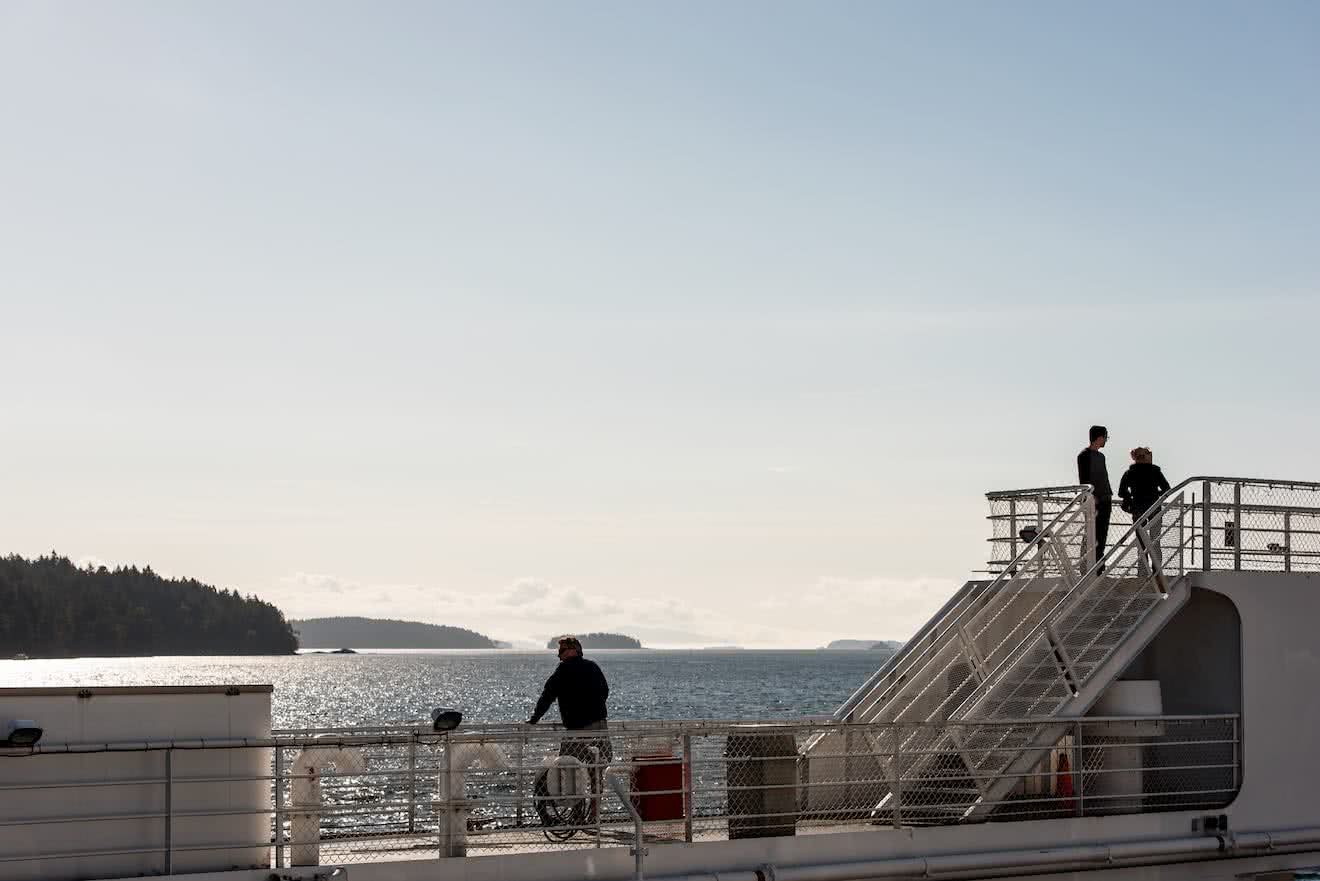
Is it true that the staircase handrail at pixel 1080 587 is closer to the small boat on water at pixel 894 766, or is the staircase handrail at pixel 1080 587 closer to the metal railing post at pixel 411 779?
the small boat on water at pixel 894 766

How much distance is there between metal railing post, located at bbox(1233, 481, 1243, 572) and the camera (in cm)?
1526

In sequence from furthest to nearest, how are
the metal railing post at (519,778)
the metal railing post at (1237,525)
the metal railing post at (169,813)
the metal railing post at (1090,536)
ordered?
the metal railing post at (1090,536) → the metal railing post at (1237,525) → the metal railing post at (519,778) → the metal railing post at (169,813)

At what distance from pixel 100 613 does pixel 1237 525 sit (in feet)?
588

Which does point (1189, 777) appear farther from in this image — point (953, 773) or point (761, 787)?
point (761, 787)

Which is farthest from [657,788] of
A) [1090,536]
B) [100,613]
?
[100,613]

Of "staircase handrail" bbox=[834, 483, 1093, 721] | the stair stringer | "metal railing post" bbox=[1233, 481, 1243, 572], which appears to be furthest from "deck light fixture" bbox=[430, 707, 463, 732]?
"metal railing post" bbox=[1233, 481, 1243, 572]

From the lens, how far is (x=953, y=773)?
14.0 m

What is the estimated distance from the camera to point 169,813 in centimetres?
1026

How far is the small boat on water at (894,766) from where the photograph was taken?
10422 millimetres

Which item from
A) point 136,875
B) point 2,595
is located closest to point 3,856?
point 136,875

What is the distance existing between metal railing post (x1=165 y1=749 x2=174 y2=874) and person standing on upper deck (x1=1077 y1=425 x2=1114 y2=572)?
939 centimetres

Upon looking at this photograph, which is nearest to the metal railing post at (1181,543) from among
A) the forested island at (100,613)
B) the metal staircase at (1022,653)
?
the metal staircase at (1022,653)

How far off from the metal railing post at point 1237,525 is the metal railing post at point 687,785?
625 centimetres

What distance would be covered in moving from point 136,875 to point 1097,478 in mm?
9890
